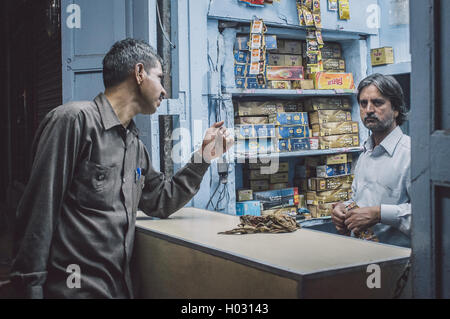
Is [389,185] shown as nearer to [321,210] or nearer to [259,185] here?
[259,185]

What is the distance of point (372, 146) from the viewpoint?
2.98m

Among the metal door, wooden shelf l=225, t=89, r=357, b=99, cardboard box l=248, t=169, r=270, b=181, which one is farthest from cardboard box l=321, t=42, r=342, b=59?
the metal door

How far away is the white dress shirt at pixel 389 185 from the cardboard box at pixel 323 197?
1.75 metres

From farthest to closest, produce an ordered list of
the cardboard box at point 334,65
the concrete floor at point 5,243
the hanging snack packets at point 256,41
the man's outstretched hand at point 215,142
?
1. the cardboard box at point 334,65
2. the concrete floor at point 5,243
3. the hanging snack packets at point 256,41
4. the man's outstretched hand at point 215,142

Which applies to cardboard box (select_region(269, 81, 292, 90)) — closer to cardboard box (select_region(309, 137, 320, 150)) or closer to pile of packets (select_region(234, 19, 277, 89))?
pile of packets (select_region(234, 19, 277, 89))

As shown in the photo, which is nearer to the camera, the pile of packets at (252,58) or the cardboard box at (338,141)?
the pile of packets at (252,58)

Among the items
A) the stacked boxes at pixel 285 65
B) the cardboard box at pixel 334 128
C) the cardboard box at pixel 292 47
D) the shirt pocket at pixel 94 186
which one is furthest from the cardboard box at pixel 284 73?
the shirt pocket at pixel 94 186

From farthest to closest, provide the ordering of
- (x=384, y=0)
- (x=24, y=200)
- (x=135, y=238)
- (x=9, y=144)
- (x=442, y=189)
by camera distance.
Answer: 1. (x=9, y=144)
2. (x=384, y=0)
3. (x=135, y=238)
4. (x=24, y=200)
5. (x=442, y=189)

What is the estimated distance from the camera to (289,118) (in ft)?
15.0

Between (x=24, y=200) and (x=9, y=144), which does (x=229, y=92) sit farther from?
(x=9, y=144)

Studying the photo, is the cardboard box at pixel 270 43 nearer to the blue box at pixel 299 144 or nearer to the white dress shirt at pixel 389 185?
the blue box at pixel 299 144

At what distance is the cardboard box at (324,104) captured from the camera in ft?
15.9

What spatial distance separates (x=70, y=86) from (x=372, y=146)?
2.21 metres

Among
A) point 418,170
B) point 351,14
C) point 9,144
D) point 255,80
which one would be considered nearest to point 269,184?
point 255,80
